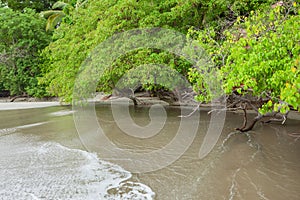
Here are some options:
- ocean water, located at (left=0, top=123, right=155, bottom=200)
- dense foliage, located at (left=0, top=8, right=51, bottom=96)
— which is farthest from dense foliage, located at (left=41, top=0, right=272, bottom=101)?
dense foliage, located at (left=0, top=8, right=51, bottom=96)

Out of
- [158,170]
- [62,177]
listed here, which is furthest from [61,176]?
[158,170]

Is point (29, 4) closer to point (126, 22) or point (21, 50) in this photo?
point (21, 50)

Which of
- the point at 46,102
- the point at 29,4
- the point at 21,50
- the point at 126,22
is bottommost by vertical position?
the point at 46,102

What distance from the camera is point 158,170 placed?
4941 mm

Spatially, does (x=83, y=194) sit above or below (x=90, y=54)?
below

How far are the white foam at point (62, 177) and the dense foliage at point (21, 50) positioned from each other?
513 inches

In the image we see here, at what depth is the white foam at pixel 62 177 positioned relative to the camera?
405cm

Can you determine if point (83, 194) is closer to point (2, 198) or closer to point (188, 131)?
point (2, 198)

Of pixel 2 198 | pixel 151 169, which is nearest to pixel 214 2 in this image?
pixel 151 169

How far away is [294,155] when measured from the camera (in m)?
5.47

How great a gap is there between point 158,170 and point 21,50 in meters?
16.5

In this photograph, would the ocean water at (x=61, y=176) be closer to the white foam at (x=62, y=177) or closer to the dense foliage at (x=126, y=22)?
the white foam at (x=62, y=177)

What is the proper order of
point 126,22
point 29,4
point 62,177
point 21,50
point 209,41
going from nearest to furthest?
point 62,177 → point 209,41 → point 126,22 → point 21,50 → point 29,4

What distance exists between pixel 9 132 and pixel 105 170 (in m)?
5.52
